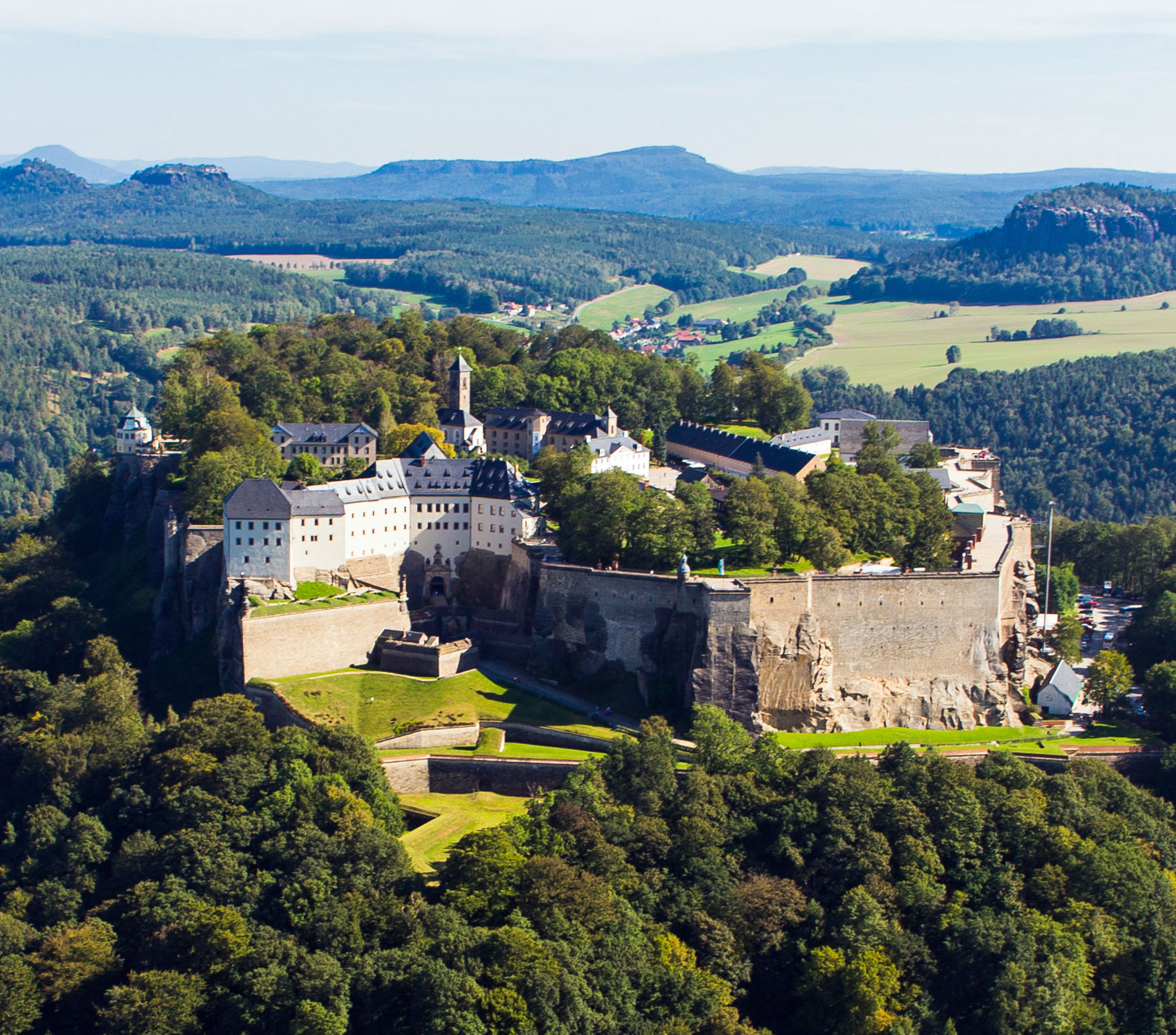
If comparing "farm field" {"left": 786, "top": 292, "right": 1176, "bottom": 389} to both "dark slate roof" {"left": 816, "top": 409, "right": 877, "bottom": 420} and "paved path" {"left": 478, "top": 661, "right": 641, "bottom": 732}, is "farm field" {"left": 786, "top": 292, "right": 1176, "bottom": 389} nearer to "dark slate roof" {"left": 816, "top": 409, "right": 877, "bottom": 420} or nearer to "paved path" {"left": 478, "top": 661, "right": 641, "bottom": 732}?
"dark slate roof" {"left": 816, "top": 409, "right": 877, "bottom": 420}

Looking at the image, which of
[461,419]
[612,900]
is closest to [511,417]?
[461,419]

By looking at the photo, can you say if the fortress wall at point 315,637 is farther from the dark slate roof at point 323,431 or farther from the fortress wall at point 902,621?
the fortress wall at point 902,621

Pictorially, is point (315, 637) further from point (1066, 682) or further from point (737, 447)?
point (1066, 682)

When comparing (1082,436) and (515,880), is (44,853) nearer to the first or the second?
(515,880)

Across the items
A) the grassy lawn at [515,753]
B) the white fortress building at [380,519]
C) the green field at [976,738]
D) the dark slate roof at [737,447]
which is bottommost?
the grassy lawn at [515,753]

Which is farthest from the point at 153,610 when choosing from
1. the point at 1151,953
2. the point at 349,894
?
the point at 1151,953

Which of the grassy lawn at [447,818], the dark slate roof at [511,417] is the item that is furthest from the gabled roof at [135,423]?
the grassy lawn at [447,818]

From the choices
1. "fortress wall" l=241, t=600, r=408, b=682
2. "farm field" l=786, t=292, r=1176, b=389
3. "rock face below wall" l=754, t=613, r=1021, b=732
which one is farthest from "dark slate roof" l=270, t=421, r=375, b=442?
"farm field" l=786, t=292, r=1176, b=389
